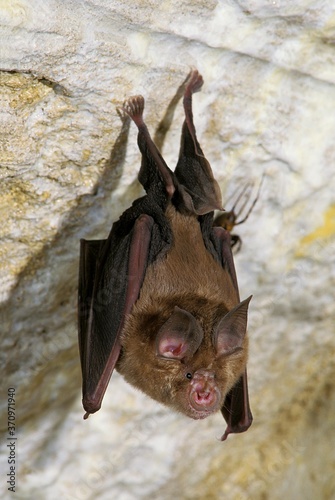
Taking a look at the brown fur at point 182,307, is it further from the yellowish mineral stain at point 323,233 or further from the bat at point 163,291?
the yellowish mineral stain at point 323,233

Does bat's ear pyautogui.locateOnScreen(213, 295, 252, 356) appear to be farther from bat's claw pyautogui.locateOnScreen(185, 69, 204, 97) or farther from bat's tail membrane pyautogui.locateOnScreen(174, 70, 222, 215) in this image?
bat's claw pyautogui.locateOnScreen(185, 69, 204, 97)

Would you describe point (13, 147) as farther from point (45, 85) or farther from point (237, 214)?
point (237, 214)

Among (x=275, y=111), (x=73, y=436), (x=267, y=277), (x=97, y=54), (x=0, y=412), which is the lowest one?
(x=73, y=436)

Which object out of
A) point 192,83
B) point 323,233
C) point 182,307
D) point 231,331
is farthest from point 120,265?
point 323,233

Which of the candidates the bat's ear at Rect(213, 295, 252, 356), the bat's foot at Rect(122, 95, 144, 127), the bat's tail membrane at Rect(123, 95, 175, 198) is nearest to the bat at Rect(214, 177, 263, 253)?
the bat's tail membrane at Rect(123, 95, 175, 198)

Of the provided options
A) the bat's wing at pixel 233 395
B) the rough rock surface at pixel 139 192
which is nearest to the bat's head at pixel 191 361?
the bat's wing at pixel 233 395

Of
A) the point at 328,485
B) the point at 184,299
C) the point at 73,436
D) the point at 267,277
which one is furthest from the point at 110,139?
the point at 328,485
